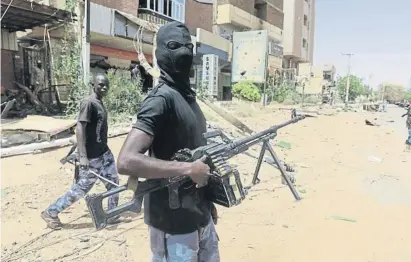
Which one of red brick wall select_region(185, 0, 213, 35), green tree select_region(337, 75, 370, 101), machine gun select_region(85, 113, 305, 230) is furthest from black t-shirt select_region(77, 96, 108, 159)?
green tree select_region(337, 75, 370, 101)

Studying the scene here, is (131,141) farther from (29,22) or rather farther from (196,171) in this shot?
(29,22)

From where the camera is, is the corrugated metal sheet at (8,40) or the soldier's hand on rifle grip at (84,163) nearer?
the soldier's hand on rifle grip at (84,163)

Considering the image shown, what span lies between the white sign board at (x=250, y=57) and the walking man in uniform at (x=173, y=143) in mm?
19864

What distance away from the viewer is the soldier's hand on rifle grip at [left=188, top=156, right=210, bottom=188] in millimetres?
1644

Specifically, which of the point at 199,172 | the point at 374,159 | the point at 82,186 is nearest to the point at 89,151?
the point at 82,186

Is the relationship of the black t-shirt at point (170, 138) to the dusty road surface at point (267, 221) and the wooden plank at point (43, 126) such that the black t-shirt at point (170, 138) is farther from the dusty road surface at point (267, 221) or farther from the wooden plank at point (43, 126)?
the wooden plank at point (43, 126)

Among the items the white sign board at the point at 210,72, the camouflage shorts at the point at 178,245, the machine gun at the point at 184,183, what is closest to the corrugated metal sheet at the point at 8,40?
the white sign board at the point at 210,72

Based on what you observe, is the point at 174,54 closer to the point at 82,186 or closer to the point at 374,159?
the point at 82,186

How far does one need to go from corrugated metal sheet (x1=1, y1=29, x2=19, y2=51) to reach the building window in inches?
Result: 240

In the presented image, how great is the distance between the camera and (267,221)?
170 inches

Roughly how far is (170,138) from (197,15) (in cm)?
2081

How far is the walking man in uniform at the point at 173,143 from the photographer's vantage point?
1.63 meters

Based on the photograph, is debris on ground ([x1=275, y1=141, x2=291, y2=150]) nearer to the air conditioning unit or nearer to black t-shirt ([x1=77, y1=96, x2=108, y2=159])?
black t-shirt ([x1=77, y1=96, x2=108, y2=159])

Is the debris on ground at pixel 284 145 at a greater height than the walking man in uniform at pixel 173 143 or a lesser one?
lesser
